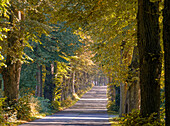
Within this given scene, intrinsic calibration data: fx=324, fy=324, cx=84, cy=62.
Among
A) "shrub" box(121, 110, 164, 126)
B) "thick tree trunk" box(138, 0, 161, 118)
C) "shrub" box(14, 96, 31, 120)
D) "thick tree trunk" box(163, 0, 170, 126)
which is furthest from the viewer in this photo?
"shrub" box(14, 96, 31, 120)

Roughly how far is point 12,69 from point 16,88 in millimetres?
1327

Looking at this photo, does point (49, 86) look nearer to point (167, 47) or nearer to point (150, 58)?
point (150, 58)

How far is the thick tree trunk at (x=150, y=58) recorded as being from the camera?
10.2 meters

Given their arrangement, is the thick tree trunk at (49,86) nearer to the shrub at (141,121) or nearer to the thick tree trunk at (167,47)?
the shrub at (141,121)

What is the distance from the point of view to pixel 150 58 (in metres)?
10.3

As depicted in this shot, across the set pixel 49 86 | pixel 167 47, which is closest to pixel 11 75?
pixel 167 47

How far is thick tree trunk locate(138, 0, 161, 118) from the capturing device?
10.2 metres

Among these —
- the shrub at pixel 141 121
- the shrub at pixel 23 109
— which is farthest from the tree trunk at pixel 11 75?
the shrub at pixel 141 121

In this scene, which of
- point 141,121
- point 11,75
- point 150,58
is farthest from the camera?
point 11,75

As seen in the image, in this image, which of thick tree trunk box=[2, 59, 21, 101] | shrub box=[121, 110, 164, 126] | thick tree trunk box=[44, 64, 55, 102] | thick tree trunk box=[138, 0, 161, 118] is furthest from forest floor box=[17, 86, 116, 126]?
thick tree trunk box=[138, 0, 161, 118]

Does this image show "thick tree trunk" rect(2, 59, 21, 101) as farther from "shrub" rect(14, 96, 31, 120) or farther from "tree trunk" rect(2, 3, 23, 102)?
"shrub" rect(14, 96, 31, 120)

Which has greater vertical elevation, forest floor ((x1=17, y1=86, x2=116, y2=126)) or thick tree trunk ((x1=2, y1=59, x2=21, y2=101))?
thick tree trunk ((x1=2, y1=59, x2=21, y2=101))

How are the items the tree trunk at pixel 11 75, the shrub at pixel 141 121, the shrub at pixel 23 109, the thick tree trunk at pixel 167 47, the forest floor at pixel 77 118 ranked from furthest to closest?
the shrub at pixel 23 109, the forest floor at pixel 77 118, the tree trunk at pixel 11 75, the shrub at pixel 141 121, the thick tree trunk at pixel 167 47

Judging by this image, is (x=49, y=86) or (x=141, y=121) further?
(x=49, y=86)
